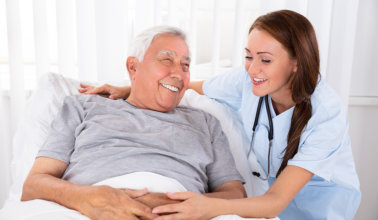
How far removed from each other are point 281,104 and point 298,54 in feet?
0.92

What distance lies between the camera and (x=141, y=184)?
3.97 feet

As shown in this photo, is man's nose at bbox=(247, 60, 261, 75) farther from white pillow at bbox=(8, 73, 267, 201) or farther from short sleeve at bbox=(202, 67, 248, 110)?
white pillow at bbox=(8, 73, 267, 201)

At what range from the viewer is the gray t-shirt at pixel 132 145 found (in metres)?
1.29

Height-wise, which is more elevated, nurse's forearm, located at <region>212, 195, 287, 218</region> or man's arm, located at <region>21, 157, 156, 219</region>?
man's arm, located at <region>21, 157, 156, 219</region>

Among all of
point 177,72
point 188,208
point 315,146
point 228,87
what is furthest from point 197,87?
point 188,208

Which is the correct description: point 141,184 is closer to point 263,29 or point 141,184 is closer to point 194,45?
point 263,29

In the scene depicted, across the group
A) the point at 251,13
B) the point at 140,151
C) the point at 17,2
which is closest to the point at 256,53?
the point at 140,151

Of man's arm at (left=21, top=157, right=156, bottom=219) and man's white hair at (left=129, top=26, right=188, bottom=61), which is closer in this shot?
man's arm at (left=21, top=157, right=156, bottom=219)

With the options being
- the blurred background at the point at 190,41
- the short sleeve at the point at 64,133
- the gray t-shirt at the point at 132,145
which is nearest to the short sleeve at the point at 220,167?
the gray t-shirt at the point at 132,145

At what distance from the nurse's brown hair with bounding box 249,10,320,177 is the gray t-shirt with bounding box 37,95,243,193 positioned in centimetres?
29

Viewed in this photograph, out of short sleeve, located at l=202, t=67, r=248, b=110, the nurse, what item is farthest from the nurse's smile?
short sleeve, located at l=202, t=67, r=248, b=110

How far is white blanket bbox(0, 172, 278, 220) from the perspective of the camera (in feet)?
3.42

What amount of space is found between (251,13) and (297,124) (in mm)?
1006

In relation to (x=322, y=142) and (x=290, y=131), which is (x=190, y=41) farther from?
(x=322, y=142)
